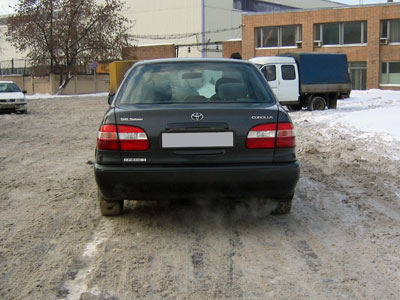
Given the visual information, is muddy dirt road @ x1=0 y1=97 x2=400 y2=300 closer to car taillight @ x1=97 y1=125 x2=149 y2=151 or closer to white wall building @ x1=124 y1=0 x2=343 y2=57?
car taillight @ x1=97 y1=125 x2=149 y2=151

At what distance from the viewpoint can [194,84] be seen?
498 centimetres

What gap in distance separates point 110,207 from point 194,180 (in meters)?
1.20

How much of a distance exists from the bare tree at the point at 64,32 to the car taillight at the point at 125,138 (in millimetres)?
44940

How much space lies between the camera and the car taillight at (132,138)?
429 centimetres

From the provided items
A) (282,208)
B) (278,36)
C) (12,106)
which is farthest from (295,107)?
(278,36)

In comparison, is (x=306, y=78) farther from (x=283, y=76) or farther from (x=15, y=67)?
(x=15, y=67)

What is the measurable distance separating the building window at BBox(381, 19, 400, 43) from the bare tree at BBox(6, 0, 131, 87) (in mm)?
24141

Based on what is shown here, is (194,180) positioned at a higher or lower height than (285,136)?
lower

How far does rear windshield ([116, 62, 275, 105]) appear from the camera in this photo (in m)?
4.80

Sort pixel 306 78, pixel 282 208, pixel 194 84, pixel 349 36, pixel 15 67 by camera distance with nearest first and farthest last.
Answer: pixel 194 84, pixel 282 208, pixel 306 78, pixel 349 36, pixel 15 67

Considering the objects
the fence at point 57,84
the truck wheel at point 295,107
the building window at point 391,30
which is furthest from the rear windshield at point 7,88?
the building window at point 391,30

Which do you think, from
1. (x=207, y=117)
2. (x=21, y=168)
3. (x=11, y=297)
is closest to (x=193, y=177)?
(x=207, y=117)

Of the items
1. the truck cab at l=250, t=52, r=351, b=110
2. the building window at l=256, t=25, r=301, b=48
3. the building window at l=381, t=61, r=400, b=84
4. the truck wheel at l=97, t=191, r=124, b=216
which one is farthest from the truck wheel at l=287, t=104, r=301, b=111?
the building window at l=256, t=25, r=301, b=48

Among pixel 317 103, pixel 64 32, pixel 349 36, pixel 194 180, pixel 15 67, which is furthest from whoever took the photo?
pixel 15 67
